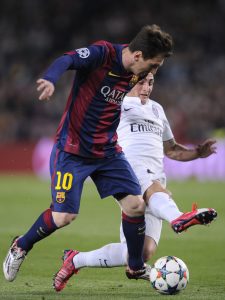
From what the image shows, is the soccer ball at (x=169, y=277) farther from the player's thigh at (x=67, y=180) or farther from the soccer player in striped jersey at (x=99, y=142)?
the player's thigh at (x=67, y=180)

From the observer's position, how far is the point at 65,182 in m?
6.50

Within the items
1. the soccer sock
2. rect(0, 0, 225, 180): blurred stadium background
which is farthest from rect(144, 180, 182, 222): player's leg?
rect(0, 0, 225, 180): blurred stadium background

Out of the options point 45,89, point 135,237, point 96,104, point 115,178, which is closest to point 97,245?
point 135,237

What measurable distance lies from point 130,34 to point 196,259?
54.6 ft

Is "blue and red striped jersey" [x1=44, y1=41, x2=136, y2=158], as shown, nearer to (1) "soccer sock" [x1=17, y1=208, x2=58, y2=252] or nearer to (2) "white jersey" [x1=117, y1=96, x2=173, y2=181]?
(1) "soccer sock" [x1=17, y1=208, x2=58, y2=252]

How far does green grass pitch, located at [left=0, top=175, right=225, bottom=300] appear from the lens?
6680 millimetres

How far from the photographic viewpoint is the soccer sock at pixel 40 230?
6547 mm

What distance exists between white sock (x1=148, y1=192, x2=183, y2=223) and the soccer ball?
37 cm

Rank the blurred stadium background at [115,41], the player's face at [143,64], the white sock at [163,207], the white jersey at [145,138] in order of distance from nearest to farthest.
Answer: the player's face at [143,64] < the white sock at [163,207] < the white jersey at [145,138] < the blurred stadium background at [115,41]

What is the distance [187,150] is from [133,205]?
1.30 metres

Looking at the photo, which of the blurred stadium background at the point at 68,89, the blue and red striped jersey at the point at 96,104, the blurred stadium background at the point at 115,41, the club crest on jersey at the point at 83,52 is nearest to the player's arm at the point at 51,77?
the club crest on jersey at the point at 83,52

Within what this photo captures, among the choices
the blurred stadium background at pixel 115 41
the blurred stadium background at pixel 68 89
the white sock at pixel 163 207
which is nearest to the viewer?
the white sock at pixel 163 207

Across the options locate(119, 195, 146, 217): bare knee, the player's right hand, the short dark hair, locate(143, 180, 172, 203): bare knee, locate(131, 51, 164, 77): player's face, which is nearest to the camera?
the player's right hand

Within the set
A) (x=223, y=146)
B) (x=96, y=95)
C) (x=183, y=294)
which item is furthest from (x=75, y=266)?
(x=223, y=146)
